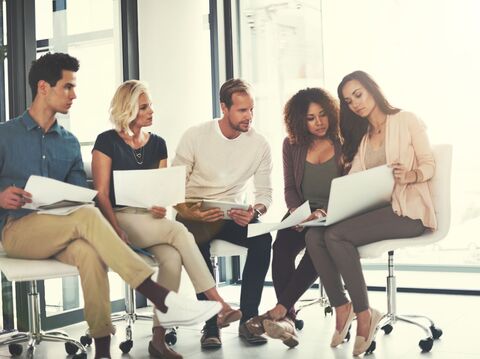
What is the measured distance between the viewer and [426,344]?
9.50 ft

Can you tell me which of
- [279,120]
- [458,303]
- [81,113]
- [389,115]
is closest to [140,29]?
[81,113]

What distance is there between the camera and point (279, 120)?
4.99m

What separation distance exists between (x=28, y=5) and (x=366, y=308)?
2205mm

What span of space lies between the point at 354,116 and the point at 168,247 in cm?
99

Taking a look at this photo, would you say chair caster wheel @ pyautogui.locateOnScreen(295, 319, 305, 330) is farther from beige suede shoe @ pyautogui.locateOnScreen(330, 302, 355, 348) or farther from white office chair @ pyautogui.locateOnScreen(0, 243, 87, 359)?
white office chair @ pyautogui.locateOnScreen(0, 243, 87, 359)

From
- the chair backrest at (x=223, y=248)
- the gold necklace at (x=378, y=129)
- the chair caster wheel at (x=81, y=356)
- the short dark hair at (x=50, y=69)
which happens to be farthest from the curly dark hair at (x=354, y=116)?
the chair caster wheel at (x=81, y=356)

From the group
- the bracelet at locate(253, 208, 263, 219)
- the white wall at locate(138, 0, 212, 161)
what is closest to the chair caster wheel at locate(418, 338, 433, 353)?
the bracelet at locate(253, 208, 263, 219)

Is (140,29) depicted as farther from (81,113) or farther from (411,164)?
(411,164)

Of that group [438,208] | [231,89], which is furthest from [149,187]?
[438,208]

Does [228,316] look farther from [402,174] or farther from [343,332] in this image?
[402,174]

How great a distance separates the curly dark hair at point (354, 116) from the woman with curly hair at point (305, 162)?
10 centimetres

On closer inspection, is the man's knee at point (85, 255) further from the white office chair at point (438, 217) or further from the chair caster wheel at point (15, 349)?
the white office chair at point (438, 217)

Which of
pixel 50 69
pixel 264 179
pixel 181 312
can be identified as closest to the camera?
pixel 181 312

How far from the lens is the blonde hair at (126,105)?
3.24 metres
